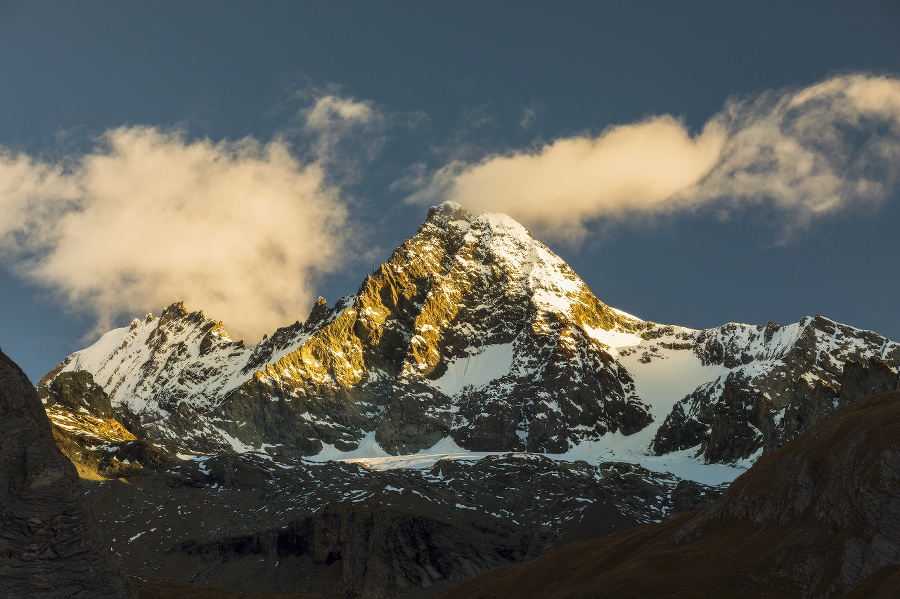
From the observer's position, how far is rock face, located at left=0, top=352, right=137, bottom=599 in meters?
65.1

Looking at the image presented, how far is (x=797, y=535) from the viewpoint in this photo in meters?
92.9

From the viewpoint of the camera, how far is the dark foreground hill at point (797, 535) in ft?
272

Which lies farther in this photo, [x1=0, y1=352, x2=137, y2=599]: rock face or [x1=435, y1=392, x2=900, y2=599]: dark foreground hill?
[x1=435, y1=392, x2=900, y2=599]: dark foreground hill

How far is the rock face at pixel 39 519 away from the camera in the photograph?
214 feet

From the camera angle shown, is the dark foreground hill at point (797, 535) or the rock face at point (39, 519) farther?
the dark foreground hill at point (797, 535)

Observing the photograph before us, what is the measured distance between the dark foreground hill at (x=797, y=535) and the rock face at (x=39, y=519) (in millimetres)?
60554

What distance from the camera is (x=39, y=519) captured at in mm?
67250

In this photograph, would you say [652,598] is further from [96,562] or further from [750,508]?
[96,562]

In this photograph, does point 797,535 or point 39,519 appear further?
point 797,535

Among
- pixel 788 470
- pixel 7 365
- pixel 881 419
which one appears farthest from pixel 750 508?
pixel 7 365

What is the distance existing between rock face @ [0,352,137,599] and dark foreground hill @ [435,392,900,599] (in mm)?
60554

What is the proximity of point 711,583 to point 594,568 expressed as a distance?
3557 centimetres

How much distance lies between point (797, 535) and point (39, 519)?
262 feet

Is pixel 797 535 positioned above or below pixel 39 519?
above
